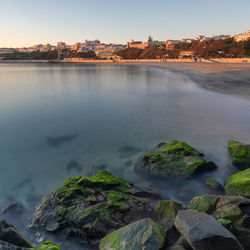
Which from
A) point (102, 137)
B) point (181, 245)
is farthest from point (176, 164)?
point (102, 137)

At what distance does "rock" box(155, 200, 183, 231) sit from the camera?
2.42 meters

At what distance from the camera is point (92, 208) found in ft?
9.14

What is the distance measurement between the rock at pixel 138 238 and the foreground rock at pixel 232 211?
0.79 meters

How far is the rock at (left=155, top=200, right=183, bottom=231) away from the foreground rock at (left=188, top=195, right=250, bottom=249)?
364 mm

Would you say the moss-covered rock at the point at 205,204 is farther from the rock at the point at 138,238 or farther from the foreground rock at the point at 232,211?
the rock at the point at 138,238

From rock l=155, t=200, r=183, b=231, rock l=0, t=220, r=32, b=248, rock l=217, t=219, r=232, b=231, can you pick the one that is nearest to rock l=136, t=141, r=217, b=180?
rock l=155, t=200, r=183, b=231

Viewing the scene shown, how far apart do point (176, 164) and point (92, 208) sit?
86.3 inches

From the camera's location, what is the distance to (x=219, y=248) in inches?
66.2

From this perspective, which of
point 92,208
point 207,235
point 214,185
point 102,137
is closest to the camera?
point 207,235

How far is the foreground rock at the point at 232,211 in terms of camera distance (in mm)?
2057

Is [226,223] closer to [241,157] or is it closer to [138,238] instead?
[138,238]

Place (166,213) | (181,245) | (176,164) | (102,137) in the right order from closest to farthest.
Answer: (181,245)
(166,213)
(176,164)
(102,137)

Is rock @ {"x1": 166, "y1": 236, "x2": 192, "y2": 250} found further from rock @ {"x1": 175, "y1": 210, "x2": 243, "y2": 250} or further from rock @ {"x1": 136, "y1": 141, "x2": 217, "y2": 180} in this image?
rock @ {"x1": 136, "y1": 141, "x2": 217, "y2": 180}

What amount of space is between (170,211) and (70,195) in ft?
5.38
